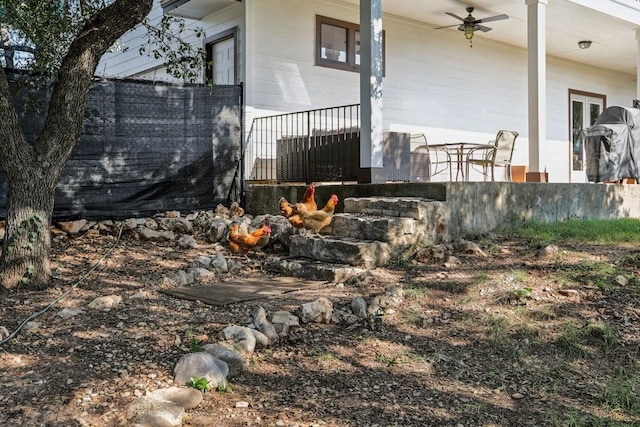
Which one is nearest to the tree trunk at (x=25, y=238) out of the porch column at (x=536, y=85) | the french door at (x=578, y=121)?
the porch column at (x=536, y=85)

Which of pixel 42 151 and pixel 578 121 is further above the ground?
pixel 578 121

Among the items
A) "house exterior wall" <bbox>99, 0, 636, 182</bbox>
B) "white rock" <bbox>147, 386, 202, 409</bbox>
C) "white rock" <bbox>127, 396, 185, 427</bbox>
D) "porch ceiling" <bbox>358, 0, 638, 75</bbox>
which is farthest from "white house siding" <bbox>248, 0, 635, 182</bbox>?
"white rock" <bbox>127, 396, 185, 427</bbox>

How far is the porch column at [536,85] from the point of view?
8.37 metres

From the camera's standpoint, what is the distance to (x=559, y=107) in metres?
13.6

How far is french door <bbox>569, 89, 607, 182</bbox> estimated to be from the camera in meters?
14.0

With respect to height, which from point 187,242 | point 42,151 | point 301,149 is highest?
point 301,149

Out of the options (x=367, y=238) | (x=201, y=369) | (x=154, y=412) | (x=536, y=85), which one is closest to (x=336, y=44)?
(x=536, y=85)

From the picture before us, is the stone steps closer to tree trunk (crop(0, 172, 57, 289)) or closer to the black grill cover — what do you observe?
tree trunk (crop(0, 172, 57, 289))

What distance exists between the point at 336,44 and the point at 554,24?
4349 mm

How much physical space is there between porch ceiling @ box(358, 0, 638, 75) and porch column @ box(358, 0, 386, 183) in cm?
303

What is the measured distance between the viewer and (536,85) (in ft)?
28.0

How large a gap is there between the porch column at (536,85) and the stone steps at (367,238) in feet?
11.2

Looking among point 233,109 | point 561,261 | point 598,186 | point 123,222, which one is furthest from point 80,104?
point 598,186

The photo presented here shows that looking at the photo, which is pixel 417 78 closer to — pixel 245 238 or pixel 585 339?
pixel 245 238
